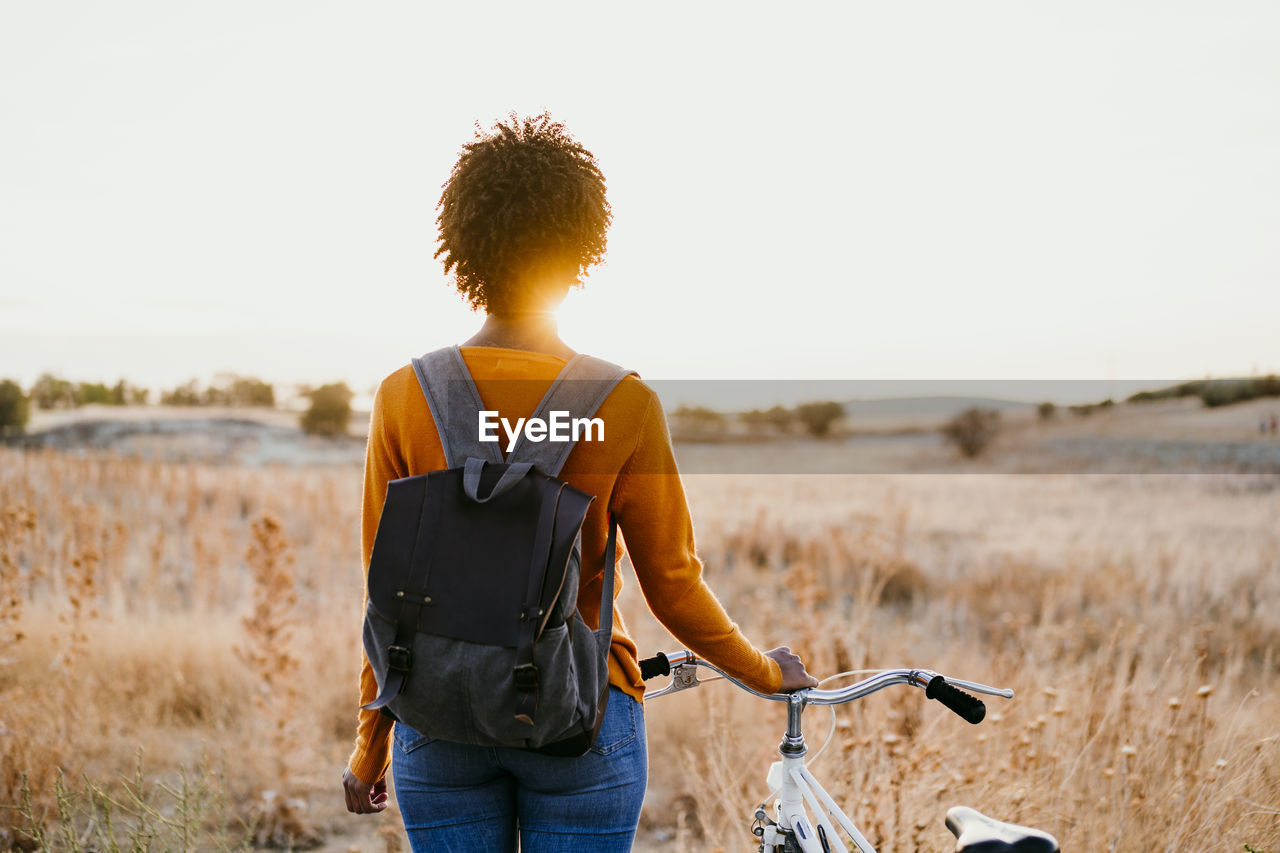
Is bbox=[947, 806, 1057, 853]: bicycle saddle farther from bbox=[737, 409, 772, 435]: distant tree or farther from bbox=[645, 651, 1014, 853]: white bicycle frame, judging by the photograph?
bbox=[737, 409, 772, 435]: distant tree

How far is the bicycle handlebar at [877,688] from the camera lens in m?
1.55

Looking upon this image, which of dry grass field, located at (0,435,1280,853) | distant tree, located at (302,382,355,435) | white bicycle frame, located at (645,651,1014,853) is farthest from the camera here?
distant tree, located at (302,382,355,435)

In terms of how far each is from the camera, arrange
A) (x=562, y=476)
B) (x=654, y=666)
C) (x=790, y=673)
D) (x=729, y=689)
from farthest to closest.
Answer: (x=729, y=689) → (x=654, y=666) → (x=790, y=673) → (x=562, y=476)

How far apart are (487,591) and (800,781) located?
90 centimetres

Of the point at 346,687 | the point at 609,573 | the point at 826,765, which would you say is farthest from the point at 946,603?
the point at 609,573

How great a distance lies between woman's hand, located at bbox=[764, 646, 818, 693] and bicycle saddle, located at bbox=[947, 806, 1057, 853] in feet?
1.23

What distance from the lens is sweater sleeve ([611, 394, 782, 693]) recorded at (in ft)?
4.41

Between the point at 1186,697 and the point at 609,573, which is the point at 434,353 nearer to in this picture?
the point at 609,573

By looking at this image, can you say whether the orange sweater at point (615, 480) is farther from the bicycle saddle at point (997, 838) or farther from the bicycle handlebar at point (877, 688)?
the bicycle saddle at point (997, 838)

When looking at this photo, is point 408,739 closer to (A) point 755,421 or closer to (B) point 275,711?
(B) point 275,711

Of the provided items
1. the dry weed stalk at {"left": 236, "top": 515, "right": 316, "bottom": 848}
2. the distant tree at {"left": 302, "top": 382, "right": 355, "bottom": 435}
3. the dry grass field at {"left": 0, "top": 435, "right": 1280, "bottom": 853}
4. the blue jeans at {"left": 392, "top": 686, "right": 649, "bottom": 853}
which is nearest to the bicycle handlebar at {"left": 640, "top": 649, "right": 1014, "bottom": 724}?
the blue jeans at {"left": 392, "top": 686, "right": 649, "bottom": 853}

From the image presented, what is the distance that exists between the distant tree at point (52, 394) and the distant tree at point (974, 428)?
80.1 feet

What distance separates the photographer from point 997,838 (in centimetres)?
150

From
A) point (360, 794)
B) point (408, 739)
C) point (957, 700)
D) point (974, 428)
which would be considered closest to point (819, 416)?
point (974, 428)
